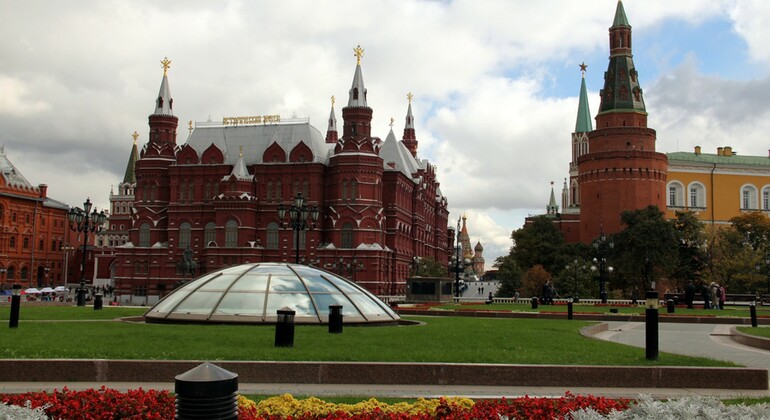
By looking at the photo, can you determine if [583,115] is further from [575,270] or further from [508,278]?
[575,270]

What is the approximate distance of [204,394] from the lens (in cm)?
641

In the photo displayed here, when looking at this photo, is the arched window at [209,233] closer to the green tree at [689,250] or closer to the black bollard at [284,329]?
the green tree at [689,250]

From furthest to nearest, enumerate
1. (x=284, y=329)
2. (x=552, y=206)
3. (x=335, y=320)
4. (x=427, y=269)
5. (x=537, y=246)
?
(x=552, y=206)
(x=537, y=246)
(x=427, y=269)
(x=335, y=320)
(x=284, y=329)

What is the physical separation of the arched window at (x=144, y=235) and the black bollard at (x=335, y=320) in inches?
2532

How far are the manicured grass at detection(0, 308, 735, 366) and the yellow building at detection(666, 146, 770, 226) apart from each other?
86810 mm

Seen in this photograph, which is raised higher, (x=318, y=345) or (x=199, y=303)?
(x=199, y=303)

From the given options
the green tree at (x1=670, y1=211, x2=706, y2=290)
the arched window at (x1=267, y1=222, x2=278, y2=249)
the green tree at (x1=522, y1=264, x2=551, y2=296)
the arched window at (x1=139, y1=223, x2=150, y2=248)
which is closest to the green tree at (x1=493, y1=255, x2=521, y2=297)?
the green tree at (x1=522, y1=264, x2=551, y2=296)

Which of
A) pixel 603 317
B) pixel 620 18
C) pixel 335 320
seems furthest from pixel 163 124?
pixel 335 320

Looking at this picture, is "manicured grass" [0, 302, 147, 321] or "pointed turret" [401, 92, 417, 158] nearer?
"manicured grass" [0, 302, 147, 321]

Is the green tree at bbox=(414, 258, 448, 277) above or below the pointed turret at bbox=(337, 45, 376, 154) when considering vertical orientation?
below

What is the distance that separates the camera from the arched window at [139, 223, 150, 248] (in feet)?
256

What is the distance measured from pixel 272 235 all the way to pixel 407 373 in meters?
62.5

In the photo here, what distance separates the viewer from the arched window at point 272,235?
243ft

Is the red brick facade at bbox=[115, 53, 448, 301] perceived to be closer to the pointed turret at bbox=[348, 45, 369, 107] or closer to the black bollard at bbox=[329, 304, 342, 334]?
the pointed turret at bbox=[348, 45, 369, 107]
